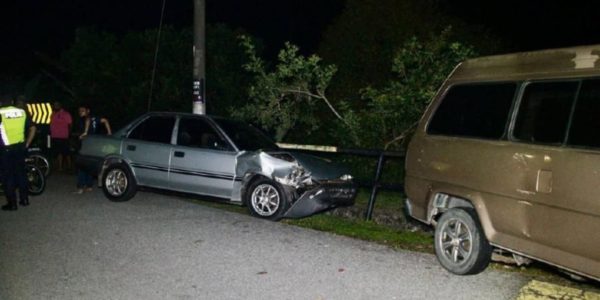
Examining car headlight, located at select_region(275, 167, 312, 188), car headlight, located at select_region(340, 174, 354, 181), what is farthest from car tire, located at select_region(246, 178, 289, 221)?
car headlight, located at select_region(340, 174, 354, 181)

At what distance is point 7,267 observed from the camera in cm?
622

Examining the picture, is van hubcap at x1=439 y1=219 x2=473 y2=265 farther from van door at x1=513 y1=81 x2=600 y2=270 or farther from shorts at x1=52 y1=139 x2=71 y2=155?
shorts at x1=52 y1=139 x2=71 y2=155

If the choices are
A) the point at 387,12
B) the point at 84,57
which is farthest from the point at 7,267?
Result: the point at 84,57

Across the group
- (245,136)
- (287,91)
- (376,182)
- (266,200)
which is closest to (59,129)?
(287,91)

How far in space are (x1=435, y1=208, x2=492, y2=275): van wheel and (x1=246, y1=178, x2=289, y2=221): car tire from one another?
2926 mm

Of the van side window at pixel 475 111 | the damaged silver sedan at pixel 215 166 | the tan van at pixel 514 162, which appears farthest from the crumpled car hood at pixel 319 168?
the van side window at pixel 475 111

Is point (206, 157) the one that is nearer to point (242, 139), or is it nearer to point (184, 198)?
point (242, 139)

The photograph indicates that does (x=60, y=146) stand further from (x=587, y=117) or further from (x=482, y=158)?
(x=587, y=117)

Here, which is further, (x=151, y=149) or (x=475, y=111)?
(x=151, y=149)

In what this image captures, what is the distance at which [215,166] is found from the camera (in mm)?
9195

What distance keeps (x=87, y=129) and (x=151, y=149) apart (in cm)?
284

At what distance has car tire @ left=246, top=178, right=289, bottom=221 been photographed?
28.4 ft

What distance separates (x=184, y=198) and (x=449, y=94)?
19.3 ft

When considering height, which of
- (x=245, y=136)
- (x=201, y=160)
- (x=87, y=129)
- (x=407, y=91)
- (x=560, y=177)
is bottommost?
(x=201, y=160)
